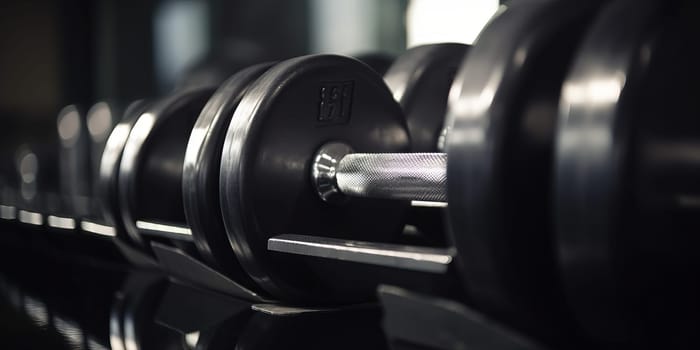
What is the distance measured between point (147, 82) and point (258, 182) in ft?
10.8

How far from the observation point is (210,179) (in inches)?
38.5

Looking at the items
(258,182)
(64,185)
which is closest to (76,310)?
(258,182)

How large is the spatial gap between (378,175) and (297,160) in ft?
0.33

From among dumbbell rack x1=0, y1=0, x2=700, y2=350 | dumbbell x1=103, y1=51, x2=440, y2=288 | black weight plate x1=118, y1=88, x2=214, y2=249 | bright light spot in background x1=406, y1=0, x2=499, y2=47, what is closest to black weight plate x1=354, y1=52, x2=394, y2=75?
A: bright light spot in background x1=406, y1=0, x2=499, y2=47

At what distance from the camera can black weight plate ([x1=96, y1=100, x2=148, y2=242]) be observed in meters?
1.34

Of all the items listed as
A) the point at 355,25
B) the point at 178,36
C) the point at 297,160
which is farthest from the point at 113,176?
the point at 178,36

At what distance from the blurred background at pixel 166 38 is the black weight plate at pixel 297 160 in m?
0.91

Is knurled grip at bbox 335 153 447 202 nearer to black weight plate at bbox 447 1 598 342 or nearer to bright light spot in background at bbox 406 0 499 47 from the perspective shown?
black weight plate at bbox 447 1 598 342

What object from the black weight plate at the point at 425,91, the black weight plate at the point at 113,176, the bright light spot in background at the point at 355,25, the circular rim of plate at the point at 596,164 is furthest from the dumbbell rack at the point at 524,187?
the bright light spot in background at the point at 355,25

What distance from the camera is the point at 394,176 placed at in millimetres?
895

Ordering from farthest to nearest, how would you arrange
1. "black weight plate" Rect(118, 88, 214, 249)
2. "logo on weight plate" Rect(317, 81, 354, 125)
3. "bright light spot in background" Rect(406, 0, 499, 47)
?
"bright light spot in background" Rect(406, 0, 499, 47) → "black weight plate" Rect(118, 88, 214, 249) → "logo on weight plate" Rect(317, 81, 354, 125)

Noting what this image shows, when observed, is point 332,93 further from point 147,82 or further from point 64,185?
point 147,82

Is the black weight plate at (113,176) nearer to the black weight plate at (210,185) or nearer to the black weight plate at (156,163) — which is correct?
the black weight plate at (156,163)

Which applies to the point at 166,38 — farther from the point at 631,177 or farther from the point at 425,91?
the point at 631,177
